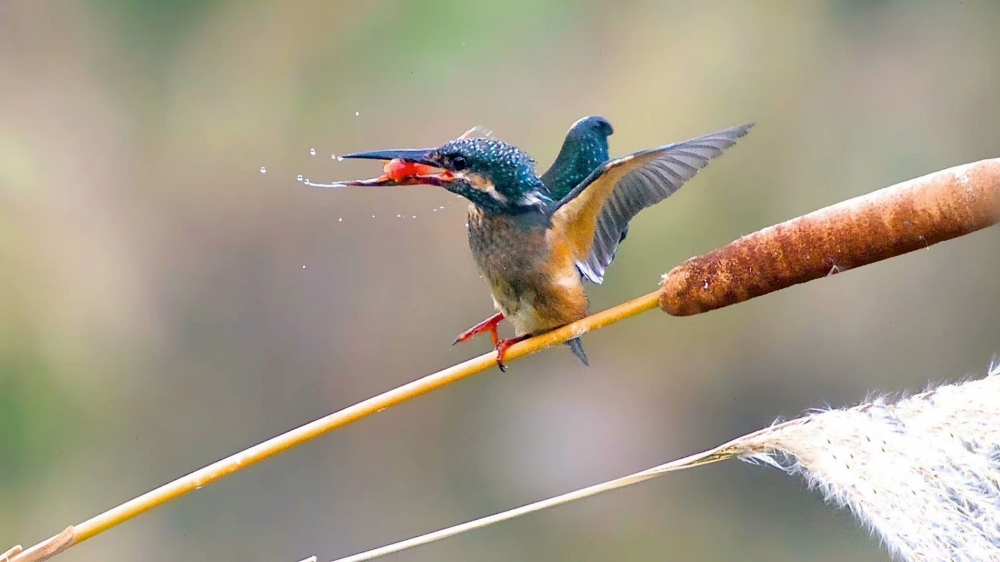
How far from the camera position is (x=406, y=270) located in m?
2.00

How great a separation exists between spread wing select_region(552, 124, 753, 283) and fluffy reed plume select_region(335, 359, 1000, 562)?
0.25m

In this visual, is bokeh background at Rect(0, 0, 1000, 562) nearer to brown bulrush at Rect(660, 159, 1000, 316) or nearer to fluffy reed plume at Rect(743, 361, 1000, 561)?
brown bulrush at Rect(660, 159, 1000, 316)

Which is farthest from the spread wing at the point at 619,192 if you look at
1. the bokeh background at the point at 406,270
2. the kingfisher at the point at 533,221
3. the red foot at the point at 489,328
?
the bokeh background at the point at 406,270

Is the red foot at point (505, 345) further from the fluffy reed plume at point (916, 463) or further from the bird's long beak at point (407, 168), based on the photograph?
the fluffy reed plume at point (916, 463)

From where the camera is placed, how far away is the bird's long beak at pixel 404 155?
769mm

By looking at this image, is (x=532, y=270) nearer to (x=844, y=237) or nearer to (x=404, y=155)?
(x=404, y=155)

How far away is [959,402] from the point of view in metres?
0.56

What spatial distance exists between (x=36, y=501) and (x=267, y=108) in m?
0.96

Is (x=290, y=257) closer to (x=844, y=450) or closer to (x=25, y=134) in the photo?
(x=25, y=134)

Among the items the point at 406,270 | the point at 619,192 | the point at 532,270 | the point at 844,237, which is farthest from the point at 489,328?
the point at 406,270

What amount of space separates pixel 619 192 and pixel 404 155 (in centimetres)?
22

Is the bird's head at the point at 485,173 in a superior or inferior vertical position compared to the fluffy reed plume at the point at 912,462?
superior

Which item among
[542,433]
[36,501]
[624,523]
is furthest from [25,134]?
[624,523]

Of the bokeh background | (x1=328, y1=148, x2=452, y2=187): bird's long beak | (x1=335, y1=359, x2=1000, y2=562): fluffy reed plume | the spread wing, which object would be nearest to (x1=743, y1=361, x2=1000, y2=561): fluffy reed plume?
(x1=335, y1=359, x2=1000, y2=562): fluffy reed plume
